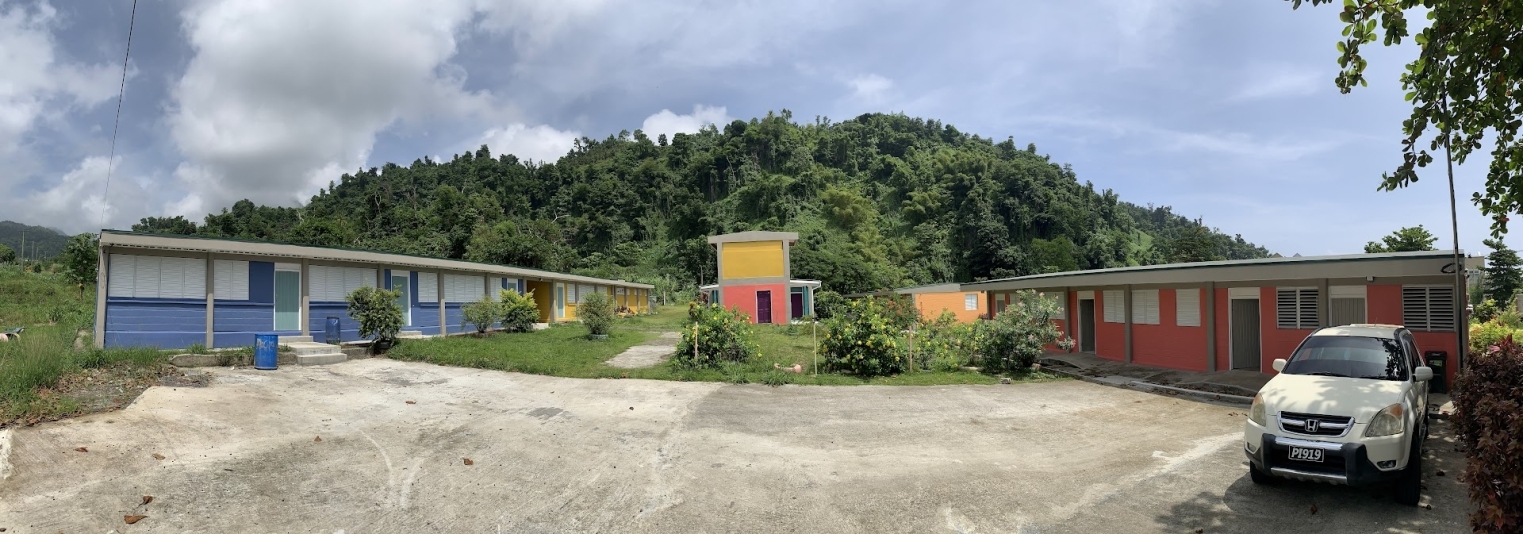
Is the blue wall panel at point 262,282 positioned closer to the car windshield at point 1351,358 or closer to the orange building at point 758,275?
the car windshield at point 1351,358

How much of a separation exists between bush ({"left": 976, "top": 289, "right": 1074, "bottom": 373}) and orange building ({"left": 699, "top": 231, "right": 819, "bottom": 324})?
19.4 m

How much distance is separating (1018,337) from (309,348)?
15.3 metres

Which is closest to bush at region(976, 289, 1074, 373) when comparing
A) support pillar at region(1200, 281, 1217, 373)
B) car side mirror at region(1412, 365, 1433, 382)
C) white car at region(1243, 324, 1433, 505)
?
support pillar at region(1200, 281, 1217, 373)

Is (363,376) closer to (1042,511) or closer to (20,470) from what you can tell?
(20,470)

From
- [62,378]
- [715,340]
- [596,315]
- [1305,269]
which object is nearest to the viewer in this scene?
[62,378]

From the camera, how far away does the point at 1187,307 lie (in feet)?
47.9

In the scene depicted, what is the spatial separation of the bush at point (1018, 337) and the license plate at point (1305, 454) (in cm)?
900

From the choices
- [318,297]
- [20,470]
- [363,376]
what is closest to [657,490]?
[20,470]

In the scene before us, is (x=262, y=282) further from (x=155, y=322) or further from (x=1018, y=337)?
(x=1018, y=337)

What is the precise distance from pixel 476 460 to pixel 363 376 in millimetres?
7169

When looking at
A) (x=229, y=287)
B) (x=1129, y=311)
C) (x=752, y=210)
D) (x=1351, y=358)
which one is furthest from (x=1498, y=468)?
(x=752, y=210)

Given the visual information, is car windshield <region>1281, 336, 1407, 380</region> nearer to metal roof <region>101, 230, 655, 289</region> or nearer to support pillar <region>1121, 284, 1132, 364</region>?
support pillar <region>1121, 284, 1132, 364</region>

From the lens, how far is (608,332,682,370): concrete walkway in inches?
614

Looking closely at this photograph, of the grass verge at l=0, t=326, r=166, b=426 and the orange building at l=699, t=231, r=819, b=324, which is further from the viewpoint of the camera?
the orange building at l=699, t=231, r=819, b=324
